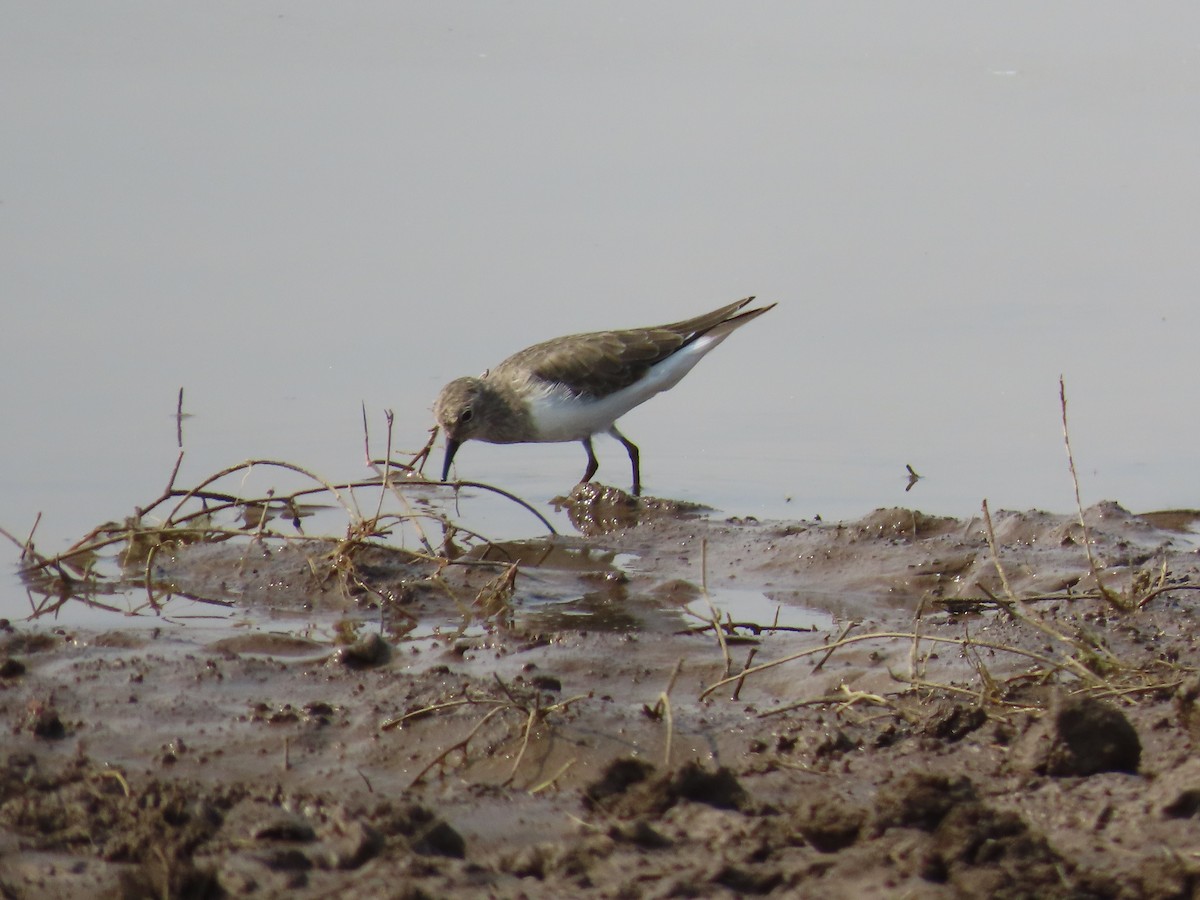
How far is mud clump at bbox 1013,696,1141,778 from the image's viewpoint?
4340mm

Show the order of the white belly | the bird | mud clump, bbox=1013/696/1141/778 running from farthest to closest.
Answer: the white belly < the bird < mud clump, bbox=1013/696/1141/778

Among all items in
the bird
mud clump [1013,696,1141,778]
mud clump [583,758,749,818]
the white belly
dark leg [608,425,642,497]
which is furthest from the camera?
the white belly

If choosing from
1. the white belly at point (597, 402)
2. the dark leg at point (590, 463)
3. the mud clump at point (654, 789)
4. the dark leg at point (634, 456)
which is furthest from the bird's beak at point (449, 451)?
the mud clump at point (654, 789)

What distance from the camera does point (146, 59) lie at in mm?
15672

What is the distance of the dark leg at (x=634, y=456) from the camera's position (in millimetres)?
9204

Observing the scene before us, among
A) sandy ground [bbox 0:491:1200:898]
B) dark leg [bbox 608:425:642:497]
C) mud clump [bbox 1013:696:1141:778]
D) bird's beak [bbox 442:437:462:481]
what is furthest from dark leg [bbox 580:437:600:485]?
mud clump [bbox 1013:696:1141:778]

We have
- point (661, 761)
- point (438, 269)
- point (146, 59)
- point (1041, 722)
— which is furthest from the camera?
point (146, 59)

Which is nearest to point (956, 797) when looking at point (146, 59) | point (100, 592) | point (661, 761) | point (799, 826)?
point (799, 826)

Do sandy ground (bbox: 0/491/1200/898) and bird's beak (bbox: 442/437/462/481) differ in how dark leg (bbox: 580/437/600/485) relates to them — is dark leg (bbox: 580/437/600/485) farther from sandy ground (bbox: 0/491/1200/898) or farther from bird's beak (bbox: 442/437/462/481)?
sandy ground (bbox: 0/491/1200/898)

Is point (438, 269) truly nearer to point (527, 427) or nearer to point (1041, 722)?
point (527, 427)

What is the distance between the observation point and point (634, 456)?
31.3ft

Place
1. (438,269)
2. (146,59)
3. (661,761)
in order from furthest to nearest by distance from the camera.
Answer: (146,59)
(438,269)
(661,761)

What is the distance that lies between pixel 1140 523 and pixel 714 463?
2474mm

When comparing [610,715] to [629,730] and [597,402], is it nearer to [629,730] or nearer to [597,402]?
[629,730]
